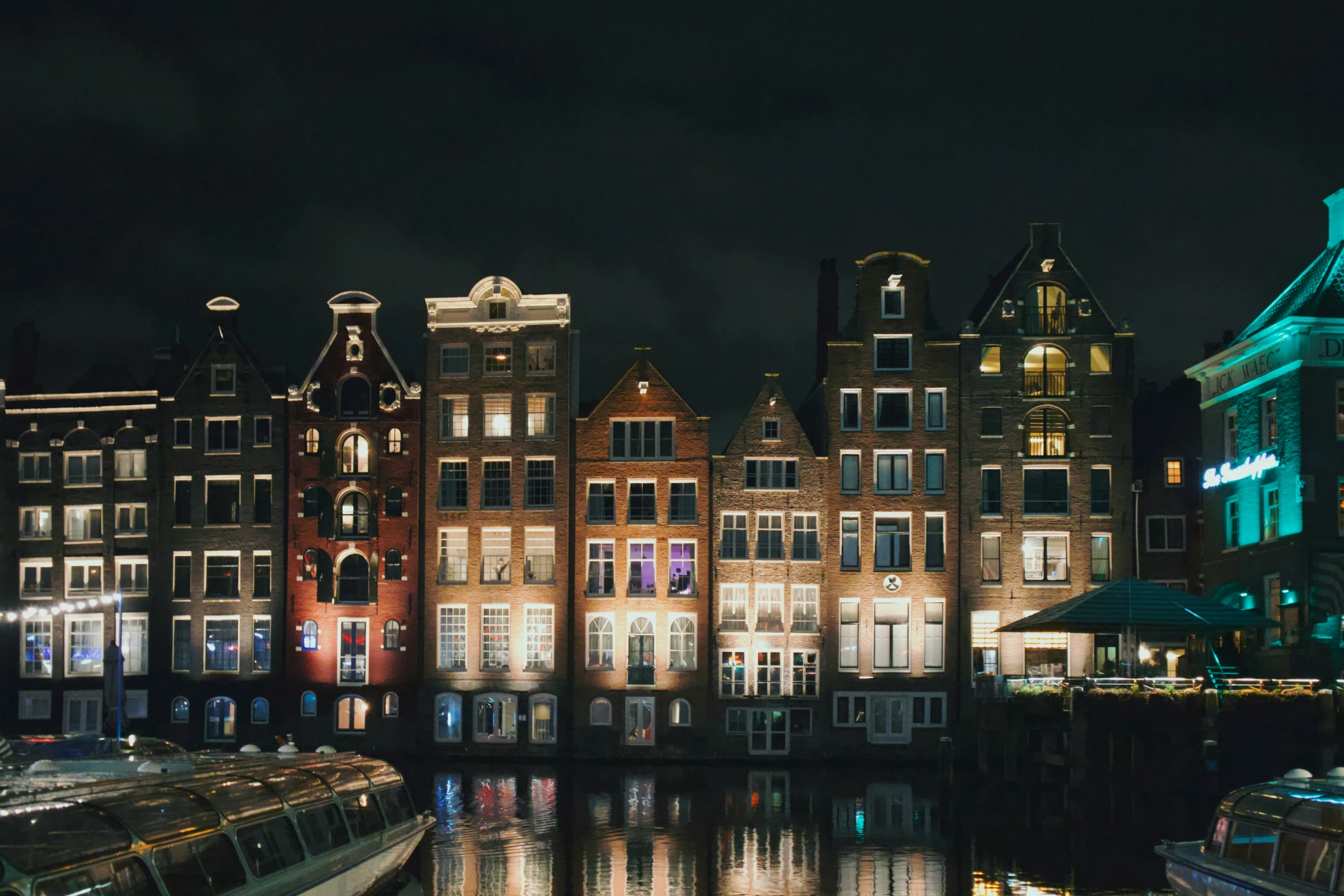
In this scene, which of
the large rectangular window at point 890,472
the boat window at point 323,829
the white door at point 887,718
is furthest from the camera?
the large rectangular window at point 890,472

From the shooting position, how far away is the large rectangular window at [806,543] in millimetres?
66438

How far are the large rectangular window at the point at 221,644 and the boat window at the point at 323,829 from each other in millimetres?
42616

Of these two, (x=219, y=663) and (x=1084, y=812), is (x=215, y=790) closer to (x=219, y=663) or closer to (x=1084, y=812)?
(x=1084, y=812)

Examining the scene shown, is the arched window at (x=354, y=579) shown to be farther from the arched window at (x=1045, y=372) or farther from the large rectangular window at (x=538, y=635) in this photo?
the arched window at (x=1045, y=372)

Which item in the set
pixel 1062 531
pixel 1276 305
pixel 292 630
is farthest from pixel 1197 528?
pixel 292 630

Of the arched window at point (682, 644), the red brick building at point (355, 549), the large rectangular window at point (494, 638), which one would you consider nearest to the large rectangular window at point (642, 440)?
the arched window at point (682, 644)

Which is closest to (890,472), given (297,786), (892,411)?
(892,411)

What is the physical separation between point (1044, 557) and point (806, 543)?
32.7ft

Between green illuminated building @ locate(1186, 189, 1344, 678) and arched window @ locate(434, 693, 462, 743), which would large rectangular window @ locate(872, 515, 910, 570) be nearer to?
green illuminated building @ locate(1186, 189, 1344, 678)

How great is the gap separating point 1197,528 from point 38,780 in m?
53.7

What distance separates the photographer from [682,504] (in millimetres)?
67062

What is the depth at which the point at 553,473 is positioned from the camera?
67.6 meters

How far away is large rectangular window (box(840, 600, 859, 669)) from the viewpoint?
65750 mm

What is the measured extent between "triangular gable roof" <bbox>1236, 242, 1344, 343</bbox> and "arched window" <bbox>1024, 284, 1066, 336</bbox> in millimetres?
7655
